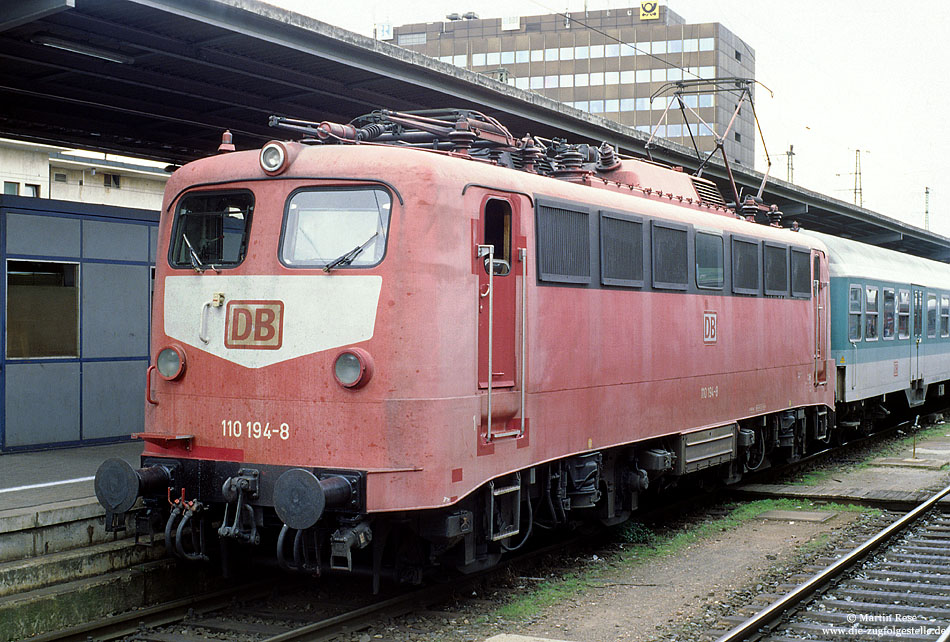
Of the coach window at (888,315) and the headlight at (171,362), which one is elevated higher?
the coach window at (888,315)

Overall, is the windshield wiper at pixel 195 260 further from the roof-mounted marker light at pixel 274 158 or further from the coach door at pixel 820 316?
the coach door at pixel 820 316

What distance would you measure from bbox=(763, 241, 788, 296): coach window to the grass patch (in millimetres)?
2617

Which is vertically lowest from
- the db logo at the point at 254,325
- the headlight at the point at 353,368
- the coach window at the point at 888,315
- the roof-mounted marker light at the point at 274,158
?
the headlight at the point at 353,368

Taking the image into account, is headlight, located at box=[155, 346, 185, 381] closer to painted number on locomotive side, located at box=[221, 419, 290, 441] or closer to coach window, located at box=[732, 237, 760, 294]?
painted number on locomotive side, located at box=[221, 419, 290, 441]

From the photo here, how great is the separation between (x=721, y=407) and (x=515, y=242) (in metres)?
4.45

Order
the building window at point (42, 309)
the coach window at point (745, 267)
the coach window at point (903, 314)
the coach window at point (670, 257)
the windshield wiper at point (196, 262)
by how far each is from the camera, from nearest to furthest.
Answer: the windshield wiper at point (196, 262)
the coach window at point (670, 257)
the building window at point (42, 309)
the coach window at point (745, 267)
the coach window at point (903, 314)

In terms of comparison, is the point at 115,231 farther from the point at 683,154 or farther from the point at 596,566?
the point at 683,154

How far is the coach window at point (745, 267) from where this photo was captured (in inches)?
468

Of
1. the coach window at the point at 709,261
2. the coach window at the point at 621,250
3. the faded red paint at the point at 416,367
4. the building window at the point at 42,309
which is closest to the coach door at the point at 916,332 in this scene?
the coach window at the point at 709,261

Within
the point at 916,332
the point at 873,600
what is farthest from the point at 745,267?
the point at 916,332

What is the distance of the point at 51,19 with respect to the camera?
9.84 m

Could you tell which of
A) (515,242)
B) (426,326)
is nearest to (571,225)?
(515,242)

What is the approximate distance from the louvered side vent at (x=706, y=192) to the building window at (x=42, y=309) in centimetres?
723

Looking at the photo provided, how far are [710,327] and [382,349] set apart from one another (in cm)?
517
